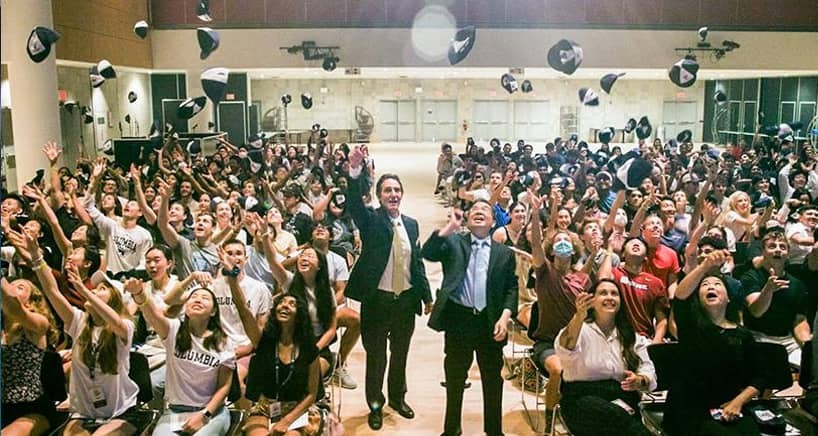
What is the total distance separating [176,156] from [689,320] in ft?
36.4

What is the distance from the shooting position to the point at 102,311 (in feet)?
13.5

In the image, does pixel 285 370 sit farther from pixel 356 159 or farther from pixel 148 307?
pixel 356 159

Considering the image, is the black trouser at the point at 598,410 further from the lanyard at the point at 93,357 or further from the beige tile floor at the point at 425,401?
the lanyard at the point at 93,357

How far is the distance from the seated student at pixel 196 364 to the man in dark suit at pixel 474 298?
4.74 feet

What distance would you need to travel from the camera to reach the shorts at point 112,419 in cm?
416

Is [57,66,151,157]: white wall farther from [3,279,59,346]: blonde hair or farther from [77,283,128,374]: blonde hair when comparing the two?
[77,283,128,374]: blonde hair

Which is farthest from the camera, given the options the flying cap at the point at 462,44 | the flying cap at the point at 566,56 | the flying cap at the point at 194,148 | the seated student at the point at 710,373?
the flying cap at the point at 462,44

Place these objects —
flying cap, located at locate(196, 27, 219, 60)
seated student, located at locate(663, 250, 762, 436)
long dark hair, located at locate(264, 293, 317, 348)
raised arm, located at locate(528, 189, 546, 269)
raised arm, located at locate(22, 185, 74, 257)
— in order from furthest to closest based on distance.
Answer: flying cap, located at locate(196, 27, 219, 60) < raised arm, located at locate(22, 185, 74, 257) < raised arm, located at locate(528, 189, 546, 269) < long dark hair, located at locate(264, 293, 317, 348) < seated student, located at locate(663, 250, 762, 436)

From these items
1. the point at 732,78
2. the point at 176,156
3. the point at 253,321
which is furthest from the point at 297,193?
the point at 732,78

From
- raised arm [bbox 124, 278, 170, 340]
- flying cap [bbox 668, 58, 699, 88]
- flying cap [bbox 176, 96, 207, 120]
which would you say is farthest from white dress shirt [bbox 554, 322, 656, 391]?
flying cap [bbox 668, 58, 699, 88]

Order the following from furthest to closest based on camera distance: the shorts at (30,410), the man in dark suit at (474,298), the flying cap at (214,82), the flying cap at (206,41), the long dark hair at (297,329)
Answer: the flying cap at (206,41) < the flying cap at (214,82) < the man in dark suit at (474,298) < the long dark hair at (297,329) < the shorts at (30,410)

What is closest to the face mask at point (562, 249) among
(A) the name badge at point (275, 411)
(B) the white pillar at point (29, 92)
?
(A) the name badge at point (275, 411)

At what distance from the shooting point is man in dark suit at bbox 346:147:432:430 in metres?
5.32

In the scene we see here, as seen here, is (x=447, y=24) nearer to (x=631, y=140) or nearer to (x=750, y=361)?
(x=631, y=140)
